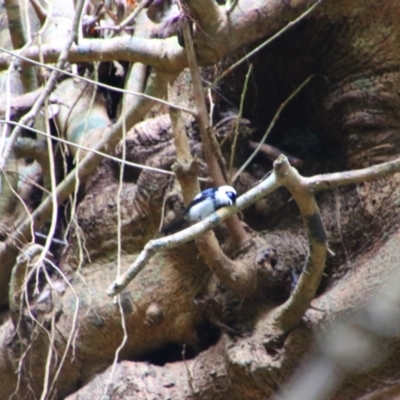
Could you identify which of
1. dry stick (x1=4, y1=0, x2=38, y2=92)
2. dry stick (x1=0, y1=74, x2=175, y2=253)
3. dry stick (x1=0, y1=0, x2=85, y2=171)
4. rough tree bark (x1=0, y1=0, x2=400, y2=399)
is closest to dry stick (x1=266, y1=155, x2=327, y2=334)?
rough tree bark (x1=0, y1=0, x2=400, y2=399)

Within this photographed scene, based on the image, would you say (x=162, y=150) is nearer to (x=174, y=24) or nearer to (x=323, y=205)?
(x=174, y=24)

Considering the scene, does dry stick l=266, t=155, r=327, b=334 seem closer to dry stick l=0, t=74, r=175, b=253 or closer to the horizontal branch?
the horizontal branch

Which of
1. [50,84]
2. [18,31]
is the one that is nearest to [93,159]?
[50,84]

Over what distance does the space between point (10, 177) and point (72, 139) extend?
0.92 feet

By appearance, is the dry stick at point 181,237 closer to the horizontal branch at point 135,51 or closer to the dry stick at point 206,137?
the dry stick at point 206,137

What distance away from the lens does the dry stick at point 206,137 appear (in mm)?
1591

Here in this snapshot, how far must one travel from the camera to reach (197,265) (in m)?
1.98

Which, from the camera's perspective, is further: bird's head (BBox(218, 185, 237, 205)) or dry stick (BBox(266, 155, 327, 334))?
bird's head (BBox(218, 185, 237, 205))

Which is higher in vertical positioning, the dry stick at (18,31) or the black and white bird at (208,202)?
the dry stick at (18,31)

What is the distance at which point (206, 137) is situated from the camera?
164 cm

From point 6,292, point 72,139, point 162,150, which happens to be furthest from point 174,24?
point 6,292

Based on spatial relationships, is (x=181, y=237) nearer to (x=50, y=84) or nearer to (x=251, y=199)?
(x=251, y=199)

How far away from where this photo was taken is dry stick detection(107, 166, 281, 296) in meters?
1.25

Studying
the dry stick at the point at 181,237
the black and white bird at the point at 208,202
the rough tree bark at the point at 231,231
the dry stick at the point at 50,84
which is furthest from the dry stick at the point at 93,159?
the dry stick at the point at 181,237
